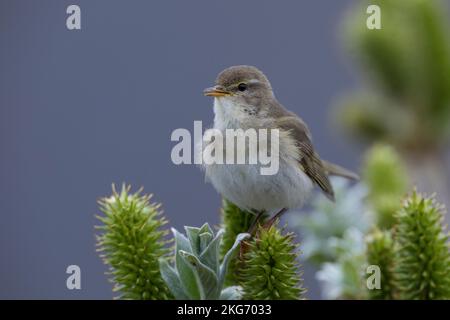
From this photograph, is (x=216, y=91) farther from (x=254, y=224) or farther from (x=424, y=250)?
(x=424, y=250)

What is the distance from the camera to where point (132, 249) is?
296 cm

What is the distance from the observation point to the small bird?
4438mm

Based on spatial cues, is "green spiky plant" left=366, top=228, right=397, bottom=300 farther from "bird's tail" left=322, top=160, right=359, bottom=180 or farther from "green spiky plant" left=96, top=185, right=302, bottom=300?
"bird's tail" left=322, top=160, right=359, bottom=180

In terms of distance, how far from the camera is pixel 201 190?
39.1ft

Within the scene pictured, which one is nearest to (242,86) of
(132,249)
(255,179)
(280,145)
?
(280,145)

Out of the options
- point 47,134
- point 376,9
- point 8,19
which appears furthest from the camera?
point 8,19

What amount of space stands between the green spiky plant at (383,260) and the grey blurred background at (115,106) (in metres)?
7.04

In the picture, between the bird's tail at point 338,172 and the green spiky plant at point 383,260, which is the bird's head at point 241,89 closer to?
the bird's tail at point 338,172

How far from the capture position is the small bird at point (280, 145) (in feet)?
14.6

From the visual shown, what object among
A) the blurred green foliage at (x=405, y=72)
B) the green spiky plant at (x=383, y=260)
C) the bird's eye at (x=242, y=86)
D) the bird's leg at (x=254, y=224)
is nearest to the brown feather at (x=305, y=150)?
the bird's eye at (x=242, y=86)

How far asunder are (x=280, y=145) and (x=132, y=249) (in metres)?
1.97

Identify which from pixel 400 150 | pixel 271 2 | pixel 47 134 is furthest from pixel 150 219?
pixel 271 2

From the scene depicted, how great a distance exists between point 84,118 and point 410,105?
24.7 feet
